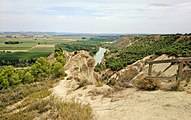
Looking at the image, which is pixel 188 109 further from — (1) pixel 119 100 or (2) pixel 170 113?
(1) pixel 119 100

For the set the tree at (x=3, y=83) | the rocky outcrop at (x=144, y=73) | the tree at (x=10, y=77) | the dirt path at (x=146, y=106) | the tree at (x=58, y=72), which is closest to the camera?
the dirt path at (x=146, y=106)

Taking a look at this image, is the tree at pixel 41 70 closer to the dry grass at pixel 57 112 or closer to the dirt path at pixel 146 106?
the dry grass at pixel 57 112

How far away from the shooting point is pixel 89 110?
7.50 m

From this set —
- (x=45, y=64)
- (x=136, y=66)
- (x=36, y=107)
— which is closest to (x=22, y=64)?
(x=45, y=64)

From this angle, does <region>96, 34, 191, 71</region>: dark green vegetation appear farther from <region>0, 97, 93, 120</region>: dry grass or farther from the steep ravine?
<region>0, 97, 93, 120</region>: dry grass

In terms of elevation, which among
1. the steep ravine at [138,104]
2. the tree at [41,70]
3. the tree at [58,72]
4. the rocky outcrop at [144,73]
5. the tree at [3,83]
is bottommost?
the tree at [3,83]

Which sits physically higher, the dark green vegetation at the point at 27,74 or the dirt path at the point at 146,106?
the dirt path at the point at 146,106

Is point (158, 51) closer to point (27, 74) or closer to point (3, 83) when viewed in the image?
point (27, 74)

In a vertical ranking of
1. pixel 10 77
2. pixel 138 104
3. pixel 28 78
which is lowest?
pixel 28 78

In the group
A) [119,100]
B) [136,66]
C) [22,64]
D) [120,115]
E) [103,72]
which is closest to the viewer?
[120,115]

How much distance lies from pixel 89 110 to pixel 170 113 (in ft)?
8.74

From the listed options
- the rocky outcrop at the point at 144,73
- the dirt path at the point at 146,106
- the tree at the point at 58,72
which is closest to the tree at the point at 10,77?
the tree at the point at 58,72

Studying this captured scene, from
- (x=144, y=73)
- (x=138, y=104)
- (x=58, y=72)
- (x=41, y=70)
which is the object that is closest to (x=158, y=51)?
(x=41, y=70)

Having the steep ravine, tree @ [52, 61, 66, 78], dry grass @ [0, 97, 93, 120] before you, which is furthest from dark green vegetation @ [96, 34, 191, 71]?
dry grass @ [0, 97, 93, 120]
